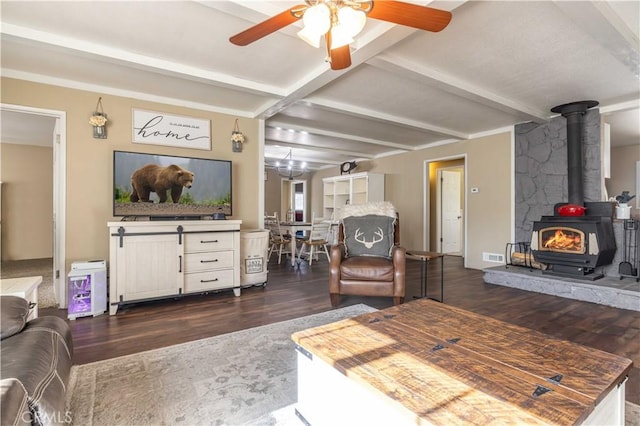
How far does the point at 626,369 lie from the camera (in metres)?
1.14

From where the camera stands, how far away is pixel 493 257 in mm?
5254

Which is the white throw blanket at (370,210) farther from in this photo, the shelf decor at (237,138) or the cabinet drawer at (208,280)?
the shelf decor at (237,138)

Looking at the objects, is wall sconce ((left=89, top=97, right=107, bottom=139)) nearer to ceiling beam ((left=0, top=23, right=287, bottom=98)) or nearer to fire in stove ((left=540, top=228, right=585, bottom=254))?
ceiling beam ((left=0, top=23, right=287, bottom=98))

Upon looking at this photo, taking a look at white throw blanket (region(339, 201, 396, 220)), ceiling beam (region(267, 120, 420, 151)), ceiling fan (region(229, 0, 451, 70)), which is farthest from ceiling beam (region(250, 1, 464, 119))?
white throw blanket (region(339, 201, 396, 220))

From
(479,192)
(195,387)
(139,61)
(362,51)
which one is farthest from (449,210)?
(195,387)

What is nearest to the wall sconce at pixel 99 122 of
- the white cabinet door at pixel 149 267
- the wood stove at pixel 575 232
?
the white cabinet door at pixel 149 267

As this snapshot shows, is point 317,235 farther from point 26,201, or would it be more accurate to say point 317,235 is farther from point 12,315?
point 26,201

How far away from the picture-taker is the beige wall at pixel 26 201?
19.6ft

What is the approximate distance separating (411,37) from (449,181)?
5.17 meters

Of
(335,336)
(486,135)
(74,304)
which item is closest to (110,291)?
(74,304)

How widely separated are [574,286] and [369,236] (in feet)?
8.14

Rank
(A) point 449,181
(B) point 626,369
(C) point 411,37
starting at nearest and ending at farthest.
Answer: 1. (B) point 626,369
2. (C) point 411,37
3. (A) point 449,181

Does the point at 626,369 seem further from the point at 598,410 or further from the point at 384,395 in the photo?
the point at 384,395

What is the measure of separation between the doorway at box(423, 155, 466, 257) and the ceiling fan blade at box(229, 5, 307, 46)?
558 centimetres
